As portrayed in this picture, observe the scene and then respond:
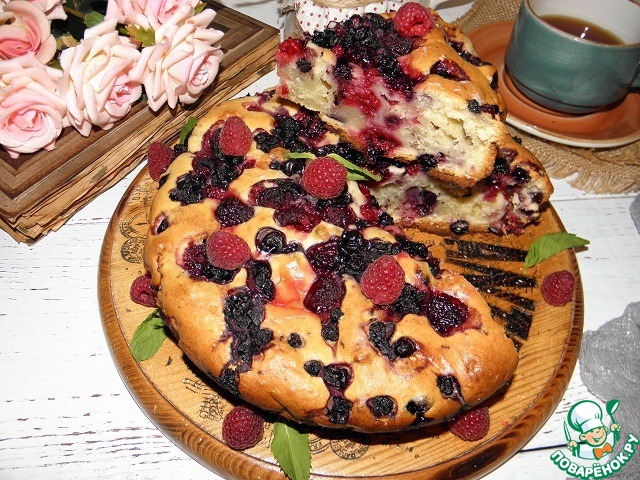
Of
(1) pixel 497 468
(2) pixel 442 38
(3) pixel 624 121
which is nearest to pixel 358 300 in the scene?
(1) pixel 497 468

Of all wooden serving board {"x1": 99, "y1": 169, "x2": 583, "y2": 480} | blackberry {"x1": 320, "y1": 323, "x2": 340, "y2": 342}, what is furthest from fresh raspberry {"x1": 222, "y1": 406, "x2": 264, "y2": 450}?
blackberry {"x1": 320, "y1": 323, "x2": 340, "y2": 342}

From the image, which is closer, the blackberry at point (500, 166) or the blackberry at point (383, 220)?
the blackberry at point (383, 220)

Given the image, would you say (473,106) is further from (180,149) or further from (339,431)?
(339,431)

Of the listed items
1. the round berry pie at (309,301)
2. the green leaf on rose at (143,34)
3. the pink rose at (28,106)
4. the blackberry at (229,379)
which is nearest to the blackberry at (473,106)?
the round berry pie at (309,301)

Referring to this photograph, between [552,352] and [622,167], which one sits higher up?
[622,167]

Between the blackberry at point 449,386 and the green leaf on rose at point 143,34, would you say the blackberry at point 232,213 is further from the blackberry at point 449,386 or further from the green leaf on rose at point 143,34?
the green leaf on rose at point 143,34

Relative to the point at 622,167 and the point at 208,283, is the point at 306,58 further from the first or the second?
the point at 622,167

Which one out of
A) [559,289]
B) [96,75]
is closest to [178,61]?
[96,75]
